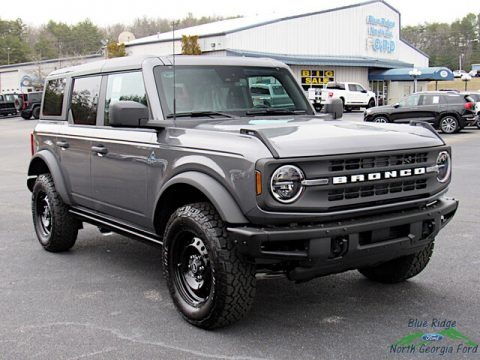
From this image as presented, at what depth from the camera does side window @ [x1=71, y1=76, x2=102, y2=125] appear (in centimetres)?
556

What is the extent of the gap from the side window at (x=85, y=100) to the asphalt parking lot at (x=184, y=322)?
1455 mm

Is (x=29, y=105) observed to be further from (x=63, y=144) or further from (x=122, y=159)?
(x=122, y=159)

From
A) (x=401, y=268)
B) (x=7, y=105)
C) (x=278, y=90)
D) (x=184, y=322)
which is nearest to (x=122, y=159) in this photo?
(x=184, y=322)

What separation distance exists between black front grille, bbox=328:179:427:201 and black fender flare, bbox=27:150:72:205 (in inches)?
124

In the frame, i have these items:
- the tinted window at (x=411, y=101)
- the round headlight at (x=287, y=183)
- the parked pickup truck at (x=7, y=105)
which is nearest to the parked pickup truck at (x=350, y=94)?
the tinted window at (x=411, y=101)

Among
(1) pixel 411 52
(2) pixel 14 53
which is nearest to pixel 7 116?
(1) pixel 411 52

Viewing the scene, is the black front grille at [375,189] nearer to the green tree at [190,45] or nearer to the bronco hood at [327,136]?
the bronco hood at [327,136]

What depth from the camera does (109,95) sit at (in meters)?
5.36

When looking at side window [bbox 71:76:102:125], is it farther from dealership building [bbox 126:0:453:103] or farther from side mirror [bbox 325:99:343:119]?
dealership building [bbox 126:0:453:103]

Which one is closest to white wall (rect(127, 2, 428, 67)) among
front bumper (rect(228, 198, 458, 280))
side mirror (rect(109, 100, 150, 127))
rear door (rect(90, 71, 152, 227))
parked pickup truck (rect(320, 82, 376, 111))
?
parked pickup truck (rect(320, 82, 376, 111))

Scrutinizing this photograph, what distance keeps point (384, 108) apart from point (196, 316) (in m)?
20.8

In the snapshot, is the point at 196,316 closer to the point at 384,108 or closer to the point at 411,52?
the point at 384,108

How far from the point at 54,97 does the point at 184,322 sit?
338cm

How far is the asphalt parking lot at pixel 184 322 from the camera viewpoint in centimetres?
371
